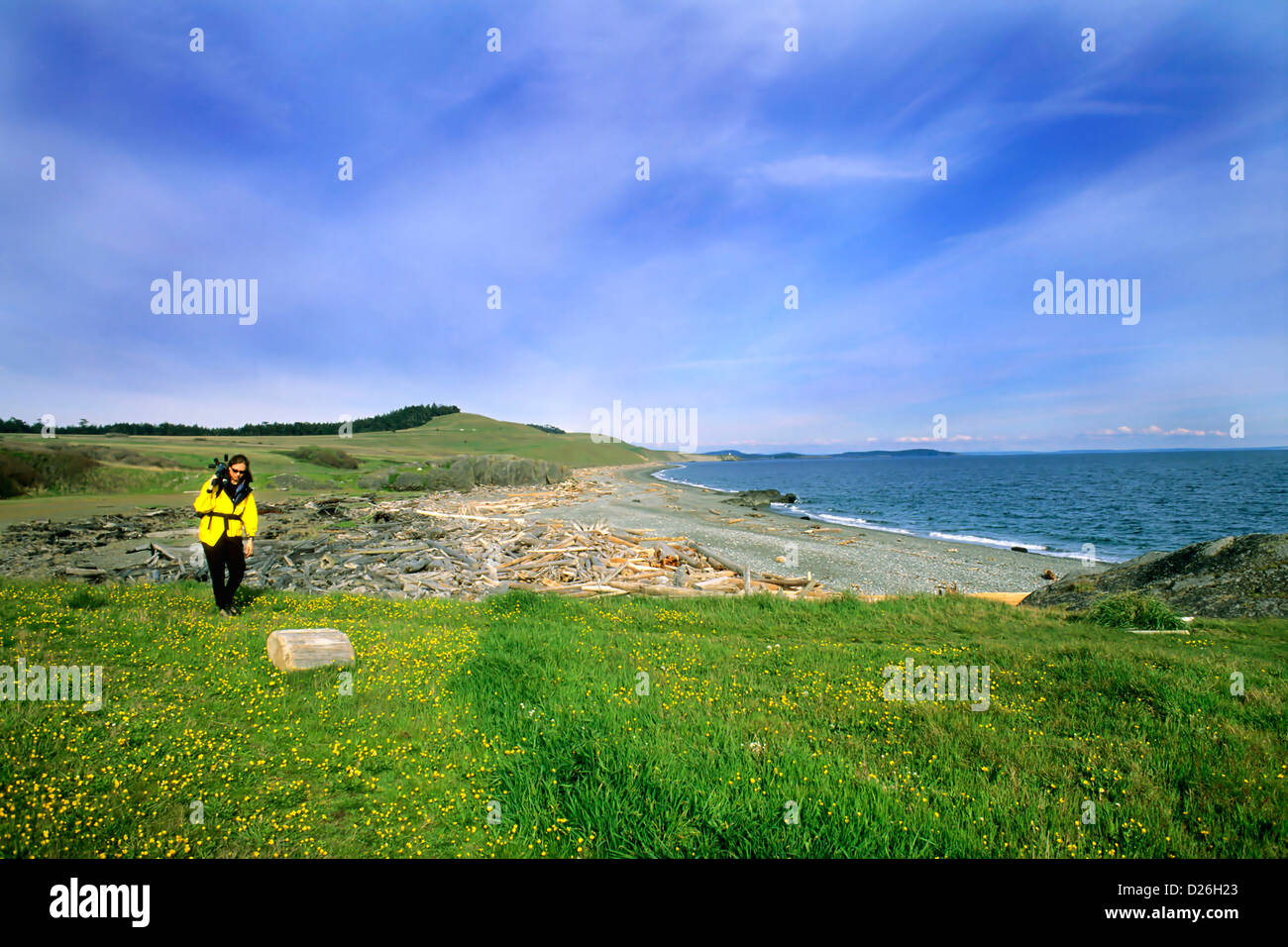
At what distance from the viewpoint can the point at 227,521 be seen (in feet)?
37.7

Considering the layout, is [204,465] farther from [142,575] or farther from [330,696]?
[330,696]

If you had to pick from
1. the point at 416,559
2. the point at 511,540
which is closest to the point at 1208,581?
the point at 511,540

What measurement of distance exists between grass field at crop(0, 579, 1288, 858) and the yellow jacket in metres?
1.80

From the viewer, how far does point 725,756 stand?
6.33 m

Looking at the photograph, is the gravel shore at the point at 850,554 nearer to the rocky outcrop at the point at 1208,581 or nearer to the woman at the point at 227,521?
the rocky outcrop at the point at 1208,581

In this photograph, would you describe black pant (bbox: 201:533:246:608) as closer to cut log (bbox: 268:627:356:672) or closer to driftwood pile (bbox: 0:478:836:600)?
cut log (bbox: 268:627:356:672)

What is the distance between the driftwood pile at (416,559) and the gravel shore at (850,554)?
3992 millimetres

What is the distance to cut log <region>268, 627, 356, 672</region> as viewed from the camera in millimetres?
8773

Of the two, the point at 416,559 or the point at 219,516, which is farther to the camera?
the point at 416,559

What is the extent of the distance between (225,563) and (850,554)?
1146 inches

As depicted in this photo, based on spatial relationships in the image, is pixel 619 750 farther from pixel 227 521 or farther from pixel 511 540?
pixel 511 540
